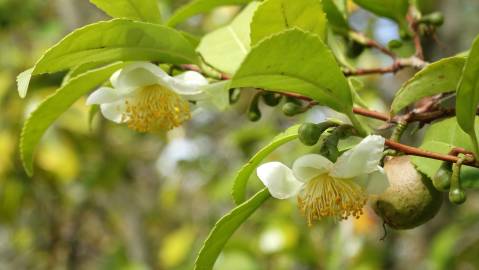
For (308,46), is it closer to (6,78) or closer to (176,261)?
(6,78)

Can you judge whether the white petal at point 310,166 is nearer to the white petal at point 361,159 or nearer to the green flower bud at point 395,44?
the white petal at point 361,159

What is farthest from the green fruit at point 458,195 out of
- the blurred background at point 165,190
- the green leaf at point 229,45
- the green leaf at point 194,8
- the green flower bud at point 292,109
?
the blurred background at point 165,190

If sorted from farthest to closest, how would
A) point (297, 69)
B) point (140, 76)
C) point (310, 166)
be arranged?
point (140, 76)
point (310, 166)
point (297, 69)

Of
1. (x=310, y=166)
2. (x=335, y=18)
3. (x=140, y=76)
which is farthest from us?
(x=335, y=18)

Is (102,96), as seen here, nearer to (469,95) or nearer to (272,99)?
(272,99)

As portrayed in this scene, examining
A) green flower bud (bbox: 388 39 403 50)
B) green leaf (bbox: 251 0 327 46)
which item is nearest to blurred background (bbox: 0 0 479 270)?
green flower bud (bbox: 388 39 403 50)

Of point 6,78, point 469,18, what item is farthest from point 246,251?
point 469,18

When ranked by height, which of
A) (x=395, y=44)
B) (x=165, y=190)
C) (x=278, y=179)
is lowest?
(x=165, y=190)

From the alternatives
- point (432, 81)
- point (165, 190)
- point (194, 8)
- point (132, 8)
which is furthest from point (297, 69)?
point (165, 190)
